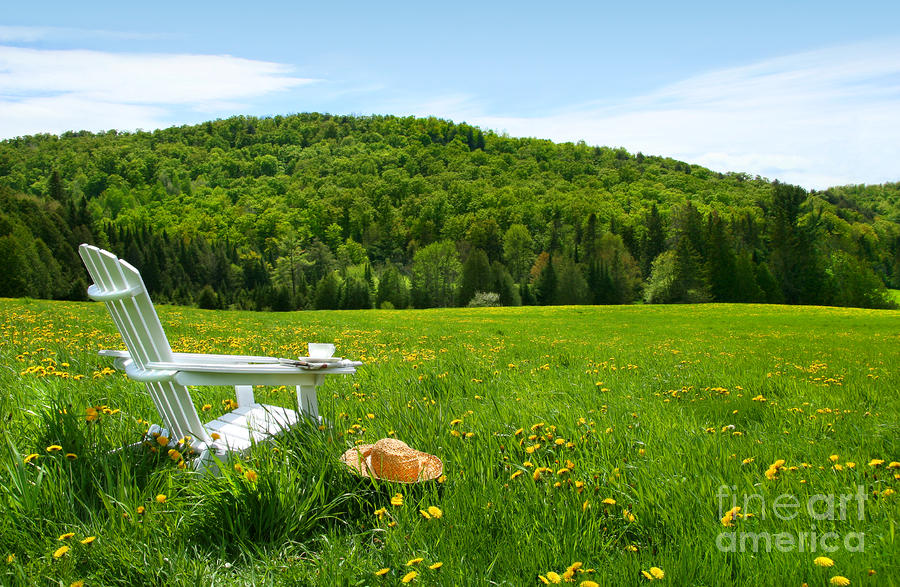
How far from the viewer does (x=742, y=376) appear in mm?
6945

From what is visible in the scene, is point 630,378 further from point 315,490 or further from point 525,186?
point 525,186

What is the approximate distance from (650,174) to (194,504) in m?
167

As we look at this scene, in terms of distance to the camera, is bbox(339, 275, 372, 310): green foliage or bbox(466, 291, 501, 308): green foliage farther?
bbox(339, 275, 372, 310): green foliage

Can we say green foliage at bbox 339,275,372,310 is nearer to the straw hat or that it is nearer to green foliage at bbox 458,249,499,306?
green foliage at bbox 458,249,499,306

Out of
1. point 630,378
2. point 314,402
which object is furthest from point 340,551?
point 630,378

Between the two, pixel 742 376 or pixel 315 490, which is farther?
pixel 742 376

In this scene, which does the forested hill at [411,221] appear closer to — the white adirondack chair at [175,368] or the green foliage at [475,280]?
the green foliage at [475,280]

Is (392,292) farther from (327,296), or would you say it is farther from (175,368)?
(175,368)

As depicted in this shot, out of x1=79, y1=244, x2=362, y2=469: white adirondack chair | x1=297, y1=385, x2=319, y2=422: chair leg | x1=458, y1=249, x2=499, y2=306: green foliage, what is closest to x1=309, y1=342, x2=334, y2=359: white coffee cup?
x1=79, y1=244, x2=362, y2=469: white adirondack chair

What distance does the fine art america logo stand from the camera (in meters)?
2.18

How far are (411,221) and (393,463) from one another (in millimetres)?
129662

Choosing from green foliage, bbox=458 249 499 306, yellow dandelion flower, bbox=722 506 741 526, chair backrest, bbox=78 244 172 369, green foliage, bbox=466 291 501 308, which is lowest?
green foliage, bbox=466 291 501 308

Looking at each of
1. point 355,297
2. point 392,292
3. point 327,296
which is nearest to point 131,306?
point 355,297

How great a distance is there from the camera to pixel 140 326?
2.93 meters
